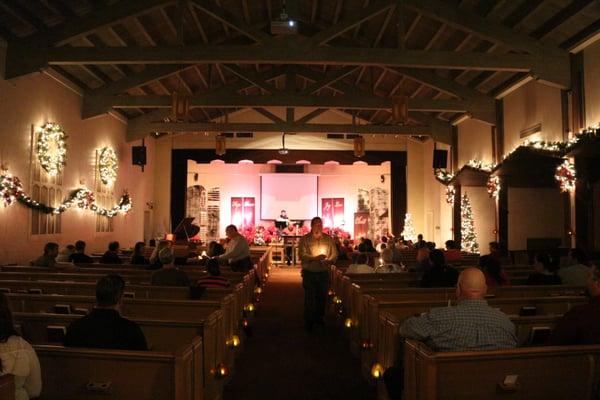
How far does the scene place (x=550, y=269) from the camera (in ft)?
18.8

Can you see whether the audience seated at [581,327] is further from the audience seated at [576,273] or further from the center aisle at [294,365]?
the audience seated at [576,273]

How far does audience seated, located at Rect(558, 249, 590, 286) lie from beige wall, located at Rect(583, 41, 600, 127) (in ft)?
11.4

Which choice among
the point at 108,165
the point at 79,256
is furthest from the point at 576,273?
the point at 108,165

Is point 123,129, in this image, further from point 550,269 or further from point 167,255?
point 550,269

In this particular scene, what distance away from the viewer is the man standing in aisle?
6402mm

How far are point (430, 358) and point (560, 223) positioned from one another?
11.8 metres

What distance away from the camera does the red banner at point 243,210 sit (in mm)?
20406

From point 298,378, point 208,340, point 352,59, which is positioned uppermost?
point 352,59

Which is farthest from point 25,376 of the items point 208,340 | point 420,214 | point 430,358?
point 420,214

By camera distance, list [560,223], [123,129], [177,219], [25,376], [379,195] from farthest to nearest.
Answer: [379,195] < [177,219] < [123,129] < [560,223] < [25,376]

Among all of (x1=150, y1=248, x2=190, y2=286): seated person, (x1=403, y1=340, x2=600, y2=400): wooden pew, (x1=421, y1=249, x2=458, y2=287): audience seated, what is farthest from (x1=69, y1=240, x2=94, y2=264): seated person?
(x1=403, y1=340, x2=600, y2=400): wooden pew

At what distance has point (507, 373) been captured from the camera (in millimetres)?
2496

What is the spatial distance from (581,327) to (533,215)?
10981 millimetres

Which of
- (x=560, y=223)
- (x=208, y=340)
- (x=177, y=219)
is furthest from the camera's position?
(x=177, y=219)
